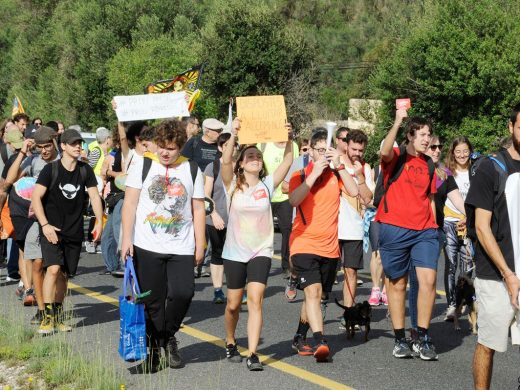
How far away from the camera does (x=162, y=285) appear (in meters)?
7.58

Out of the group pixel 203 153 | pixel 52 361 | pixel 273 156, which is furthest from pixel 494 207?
pixel 203 153

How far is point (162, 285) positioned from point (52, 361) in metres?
1.01

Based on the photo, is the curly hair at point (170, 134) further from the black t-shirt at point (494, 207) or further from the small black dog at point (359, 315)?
the black t-shirt at point (494, 207)

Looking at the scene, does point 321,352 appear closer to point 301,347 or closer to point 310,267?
point 301,347

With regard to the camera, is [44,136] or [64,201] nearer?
[64,201]

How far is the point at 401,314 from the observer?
8414mm

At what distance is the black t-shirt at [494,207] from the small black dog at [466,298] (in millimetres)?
3428

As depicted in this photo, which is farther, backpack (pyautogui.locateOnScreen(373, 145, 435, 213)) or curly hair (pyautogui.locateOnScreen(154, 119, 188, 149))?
backpack (pyautogui.locateOnScreen(373, 145, 435, 213))

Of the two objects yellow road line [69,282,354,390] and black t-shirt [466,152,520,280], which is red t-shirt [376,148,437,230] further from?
black t-shirt [466,152,520,280]

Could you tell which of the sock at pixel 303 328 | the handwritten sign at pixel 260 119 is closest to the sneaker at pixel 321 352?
the sock at pixel 303 328

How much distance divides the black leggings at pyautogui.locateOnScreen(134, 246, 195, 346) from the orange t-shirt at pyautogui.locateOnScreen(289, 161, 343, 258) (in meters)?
1.11

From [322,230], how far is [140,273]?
1.60m

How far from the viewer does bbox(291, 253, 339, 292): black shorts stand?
823cm

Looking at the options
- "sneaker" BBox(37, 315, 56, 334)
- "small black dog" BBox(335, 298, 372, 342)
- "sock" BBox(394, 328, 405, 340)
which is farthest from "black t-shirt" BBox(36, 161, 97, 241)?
"sock" BBox(394, 328, 405, 340)
